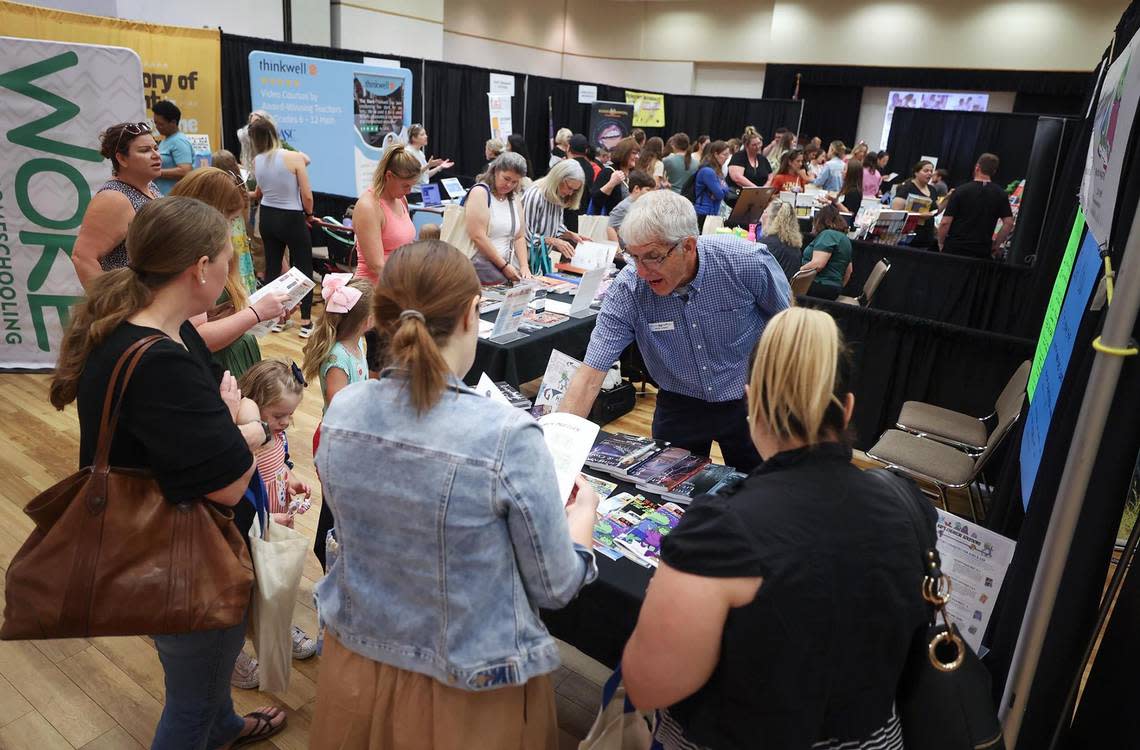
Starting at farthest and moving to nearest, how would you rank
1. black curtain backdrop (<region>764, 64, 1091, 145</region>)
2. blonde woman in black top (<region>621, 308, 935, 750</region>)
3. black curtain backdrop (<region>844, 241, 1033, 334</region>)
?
black curtain backdrop (<region>764, 64, 1091, 145</region>)
black curtain backdrop (<region>844, 241, 1033, 334</region>)
blonde woman in black top (<region>621, 308, 935, 750</region>)

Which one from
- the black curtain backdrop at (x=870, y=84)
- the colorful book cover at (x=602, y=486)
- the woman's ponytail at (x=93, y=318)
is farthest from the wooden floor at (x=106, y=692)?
the black curtain backdrop at (x=870, y=84)

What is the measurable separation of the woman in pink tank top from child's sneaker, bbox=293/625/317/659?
5.59 feet

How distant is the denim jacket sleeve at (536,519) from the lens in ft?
3.30

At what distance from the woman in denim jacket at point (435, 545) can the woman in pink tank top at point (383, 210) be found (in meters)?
2.50

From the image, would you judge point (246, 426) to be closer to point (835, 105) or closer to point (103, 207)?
point (103, 207)

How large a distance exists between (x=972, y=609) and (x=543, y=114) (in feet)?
→ 39.5

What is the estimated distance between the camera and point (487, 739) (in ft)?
3.81

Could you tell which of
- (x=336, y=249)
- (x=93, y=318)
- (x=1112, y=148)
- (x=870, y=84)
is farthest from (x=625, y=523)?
(x=870, y=84)

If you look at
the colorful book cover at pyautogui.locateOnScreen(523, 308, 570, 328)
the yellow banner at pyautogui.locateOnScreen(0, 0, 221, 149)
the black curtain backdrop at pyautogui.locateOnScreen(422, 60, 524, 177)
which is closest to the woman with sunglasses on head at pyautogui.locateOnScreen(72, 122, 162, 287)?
the colorful book cover at pyautogui.locateOnScreen(523, 308, 570, 328)

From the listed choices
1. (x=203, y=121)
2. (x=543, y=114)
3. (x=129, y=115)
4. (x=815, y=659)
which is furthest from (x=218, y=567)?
(x=543, y=114)

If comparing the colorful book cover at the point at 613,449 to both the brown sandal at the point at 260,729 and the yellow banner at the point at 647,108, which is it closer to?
the brown sandal at the point at 260,729

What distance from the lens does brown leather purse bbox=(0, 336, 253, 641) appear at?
1.34 meters

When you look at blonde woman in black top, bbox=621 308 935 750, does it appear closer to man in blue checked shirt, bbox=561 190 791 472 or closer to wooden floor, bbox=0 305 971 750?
man in blue checked shirt, bbox=561 190 791 472

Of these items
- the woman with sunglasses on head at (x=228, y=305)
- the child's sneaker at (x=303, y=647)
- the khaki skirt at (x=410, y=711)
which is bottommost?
the child's sneaker at (x=303, y=647)
